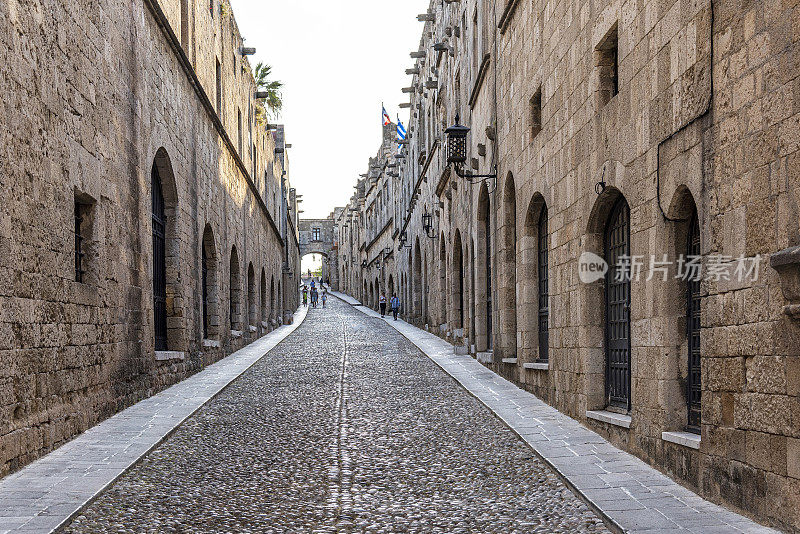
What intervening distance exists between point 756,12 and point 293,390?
8360 millimetres

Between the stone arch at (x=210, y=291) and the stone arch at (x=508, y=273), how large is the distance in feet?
22.3

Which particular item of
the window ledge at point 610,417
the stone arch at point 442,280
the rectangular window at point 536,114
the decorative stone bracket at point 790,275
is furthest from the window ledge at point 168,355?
the stone arch at point 442,280

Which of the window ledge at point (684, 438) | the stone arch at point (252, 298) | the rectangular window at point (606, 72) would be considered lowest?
the window ledge at point (684, 438)

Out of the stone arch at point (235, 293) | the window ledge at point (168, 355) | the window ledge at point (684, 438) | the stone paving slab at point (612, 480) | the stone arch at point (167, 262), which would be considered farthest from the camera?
the stone arch at point (235, 293)

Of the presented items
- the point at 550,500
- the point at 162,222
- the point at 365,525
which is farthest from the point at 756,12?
the point at 162,222

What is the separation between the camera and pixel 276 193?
3591cm

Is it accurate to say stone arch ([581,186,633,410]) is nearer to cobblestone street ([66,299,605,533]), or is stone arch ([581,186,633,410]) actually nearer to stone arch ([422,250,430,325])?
cobblestone street ([66,299,605,533])

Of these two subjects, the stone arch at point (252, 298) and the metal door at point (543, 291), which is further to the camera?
the stone arch at point (252, 298)

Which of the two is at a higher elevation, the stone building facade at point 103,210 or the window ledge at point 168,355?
the stone building facade at point 103,210

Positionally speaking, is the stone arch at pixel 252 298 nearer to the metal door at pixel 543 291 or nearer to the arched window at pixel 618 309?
the metal door at pixel 543 291

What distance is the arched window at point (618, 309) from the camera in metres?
7.83

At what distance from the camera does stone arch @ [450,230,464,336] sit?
2109cm
